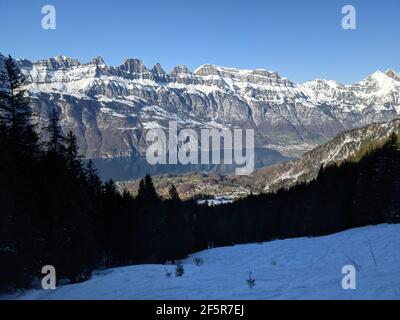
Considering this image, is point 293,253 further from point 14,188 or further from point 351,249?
point 14,188

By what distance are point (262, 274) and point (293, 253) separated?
9539 mm

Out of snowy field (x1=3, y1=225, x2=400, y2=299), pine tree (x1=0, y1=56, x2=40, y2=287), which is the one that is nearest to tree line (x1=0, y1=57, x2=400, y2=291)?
pine tree (x1=0, y1=56, x2=40, y2=287)

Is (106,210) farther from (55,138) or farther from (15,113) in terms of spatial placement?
(15,113)

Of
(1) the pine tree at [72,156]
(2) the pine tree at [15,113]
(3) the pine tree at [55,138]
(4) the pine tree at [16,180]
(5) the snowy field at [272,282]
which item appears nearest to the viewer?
(5) the snowy field at [272,282]

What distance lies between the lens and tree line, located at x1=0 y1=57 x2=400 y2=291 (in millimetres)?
26094

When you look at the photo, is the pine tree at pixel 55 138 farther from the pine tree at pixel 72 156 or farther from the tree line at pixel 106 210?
the pine tree at pixel 72 156

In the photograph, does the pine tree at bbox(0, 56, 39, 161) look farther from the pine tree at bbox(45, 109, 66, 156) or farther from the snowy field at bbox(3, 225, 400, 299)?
the snowy field at bbox(3, 225, 400, 299)

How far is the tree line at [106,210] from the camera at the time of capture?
Result: 26.1 meters

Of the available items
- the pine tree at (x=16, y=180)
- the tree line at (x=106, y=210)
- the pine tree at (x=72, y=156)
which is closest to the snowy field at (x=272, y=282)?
the pine tree at (x=16, y=180)

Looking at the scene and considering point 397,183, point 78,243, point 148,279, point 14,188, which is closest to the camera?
point 148,279

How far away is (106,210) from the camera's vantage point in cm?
4731

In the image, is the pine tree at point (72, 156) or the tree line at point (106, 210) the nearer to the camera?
the tree line at point (106, 210)
